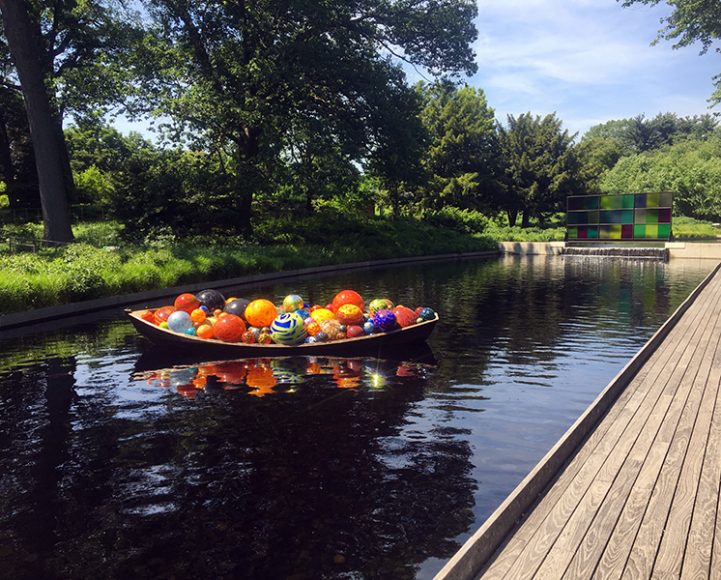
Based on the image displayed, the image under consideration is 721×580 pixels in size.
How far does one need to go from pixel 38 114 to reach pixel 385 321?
73.6 feet

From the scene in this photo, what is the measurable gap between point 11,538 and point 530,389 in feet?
26.0

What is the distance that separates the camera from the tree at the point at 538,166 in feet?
220

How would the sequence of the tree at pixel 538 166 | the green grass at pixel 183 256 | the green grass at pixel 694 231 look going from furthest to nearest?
the tree at pixel 538 166
the green grass at pixel 694 231
the green grass at pixel 183 256

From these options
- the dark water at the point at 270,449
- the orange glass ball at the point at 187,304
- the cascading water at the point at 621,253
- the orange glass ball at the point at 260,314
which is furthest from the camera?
the cascading water at the point at 621,253

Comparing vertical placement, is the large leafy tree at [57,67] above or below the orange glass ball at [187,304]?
above

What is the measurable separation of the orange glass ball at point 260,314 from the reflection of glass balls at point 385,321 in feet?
7.92

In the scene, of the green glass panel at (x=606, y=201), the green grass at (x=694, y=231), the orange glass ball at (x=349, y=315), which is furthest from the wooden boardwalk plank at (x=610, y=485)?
the green grass at (x=694, y=231)

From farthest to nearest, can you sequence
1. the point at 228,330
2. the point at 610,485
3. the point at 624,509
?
1. the point at 228,330
2. the point at 610,485
3. the point at 624,509

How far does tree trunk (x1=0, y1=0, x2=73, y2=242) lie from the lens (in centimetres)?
2544

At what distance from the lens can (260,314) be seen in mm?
13078

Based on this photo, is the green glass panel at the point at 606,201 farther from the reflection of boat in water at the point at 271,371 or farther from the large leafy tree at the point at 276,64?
the reflection of boat in water at the point at 271,371

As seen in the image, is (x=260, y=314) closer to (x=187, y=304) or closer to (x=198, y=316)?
(x=198, y=316)

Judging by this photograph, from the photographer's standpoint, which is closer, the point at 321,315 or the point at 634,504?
the point at 634,504

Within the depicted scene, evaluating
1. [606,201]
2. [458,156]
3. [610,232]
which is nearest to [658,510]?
[610,232]
